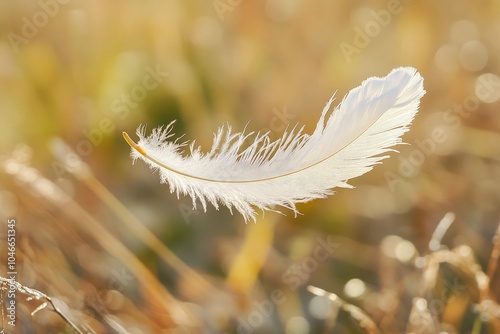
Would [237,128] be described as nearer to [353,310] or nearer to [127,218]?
[127,218]

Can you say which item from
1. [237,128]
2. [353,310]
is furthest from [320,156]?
[237,128]

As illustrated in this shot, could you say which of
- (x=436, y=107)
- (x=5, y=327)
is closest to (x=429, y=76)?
(x=436, y=107)

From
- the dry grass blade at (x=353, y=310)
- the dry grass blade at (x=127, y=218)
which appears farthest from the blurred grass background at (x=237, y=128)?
the dry grass blade at (x=353, y=310)

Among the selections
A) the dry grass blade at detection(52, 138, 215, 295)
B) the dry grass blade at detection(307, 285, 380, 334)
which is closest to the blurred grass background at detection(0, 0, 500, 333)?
the dry grass blade at detection(52, 138, 215, 295)

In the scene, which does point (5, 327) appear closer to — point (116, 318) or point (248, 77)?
point (116, 318)

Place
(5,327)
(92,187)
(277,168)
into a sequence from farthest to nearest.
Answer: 1. (92,187)
2. (5,327)
3. (277,168)

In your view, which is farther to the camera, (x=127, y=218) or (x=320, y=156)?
(x=127, y=218)

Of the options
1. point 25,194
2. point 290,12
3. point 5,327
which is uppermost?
point 290,12
